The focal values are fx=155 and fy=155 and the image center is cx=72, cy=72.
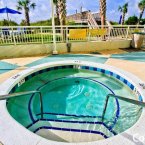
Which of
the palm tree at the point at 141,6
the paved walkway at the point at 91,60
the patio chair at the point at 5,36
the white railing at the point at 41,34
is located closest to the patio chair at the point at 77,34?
the white railing at the point at 41,34

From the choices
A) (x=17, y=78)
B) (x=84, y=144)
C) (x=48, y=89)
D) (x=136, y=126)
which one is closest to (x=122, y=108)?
(x=136, y=126)

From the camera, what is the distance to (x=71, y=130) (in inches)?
125

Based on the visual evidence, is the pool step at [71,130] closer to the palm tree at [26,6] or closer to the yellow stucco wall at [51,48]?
the yellow stucco wall at [51,48]

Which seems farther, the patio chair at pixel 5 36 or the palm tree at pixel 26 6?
the palm tree at pixel 26 6

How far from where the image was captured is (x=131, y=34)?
31.0ft

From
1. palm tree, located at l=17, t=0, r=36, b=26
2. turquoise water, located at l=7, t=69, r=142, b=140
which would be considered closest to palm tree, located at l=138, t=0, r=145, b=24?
palm tree, located at l=17, t=0, r=36, b=26

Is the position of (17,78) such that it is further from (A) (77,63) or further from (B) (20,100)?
(A) (77,63)

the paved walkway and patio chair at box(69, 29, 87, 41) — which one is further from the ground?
patio chair at box(69, 29, 87, 41)

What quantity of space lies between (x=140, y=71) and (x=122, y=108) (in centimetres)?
215

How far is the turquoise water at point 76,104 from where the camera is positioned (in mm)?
3481

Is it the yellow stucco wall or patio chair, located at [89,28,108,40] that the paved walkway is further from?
patio chair, located at [89,28,108,40]

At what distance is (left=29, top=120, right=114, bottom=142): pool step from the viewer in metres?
2.99

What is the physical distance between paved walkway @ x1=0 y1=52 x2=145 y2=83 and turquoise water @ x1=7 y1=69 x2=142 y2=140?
837 mm

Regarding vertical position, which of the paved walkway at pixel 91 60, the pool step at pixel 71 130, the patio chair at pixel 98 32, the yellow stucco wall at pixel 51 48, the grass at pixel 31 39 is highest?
the patio chair at pixel 98 32
